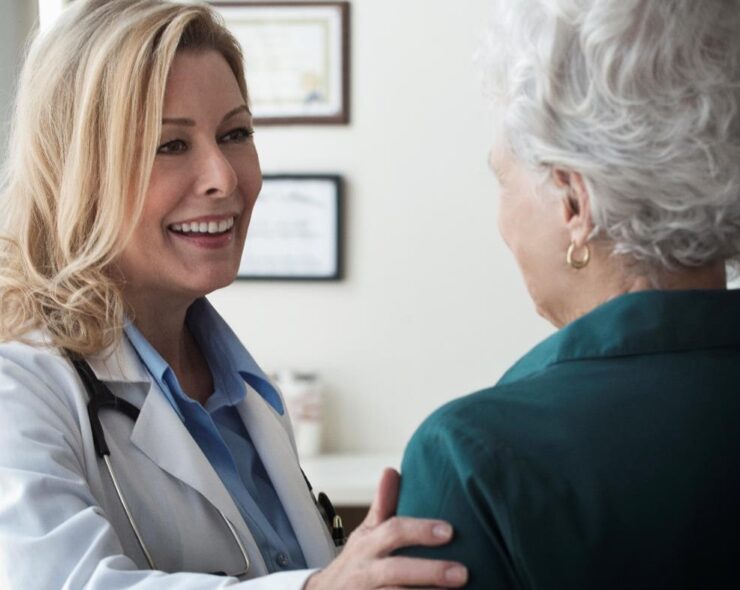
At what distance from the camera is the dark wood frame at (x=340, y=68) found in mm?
4047

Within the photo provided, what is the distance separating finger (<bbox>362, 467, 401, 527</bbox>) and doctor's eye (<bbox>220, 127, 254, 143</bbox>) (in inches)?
32.6

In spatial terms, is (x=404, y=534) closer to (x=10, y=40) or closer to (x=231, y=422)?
(x=231, y=422)

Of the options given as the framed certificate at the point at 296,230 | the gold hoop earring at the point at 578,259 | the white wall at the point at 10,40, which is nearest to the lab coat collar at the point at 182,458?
the gold hoop earring at the point at 578,259

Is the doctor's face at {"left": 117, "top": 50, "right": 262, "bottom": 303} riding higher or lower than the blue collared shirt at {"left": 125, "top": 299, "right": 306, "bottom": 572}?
higher

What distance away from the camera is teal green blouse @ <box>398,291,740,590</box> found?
1.02 m

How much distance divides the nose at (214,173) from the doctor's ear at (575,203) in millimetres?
733

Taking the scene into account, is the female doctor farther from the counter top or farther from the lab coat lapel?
the counter top

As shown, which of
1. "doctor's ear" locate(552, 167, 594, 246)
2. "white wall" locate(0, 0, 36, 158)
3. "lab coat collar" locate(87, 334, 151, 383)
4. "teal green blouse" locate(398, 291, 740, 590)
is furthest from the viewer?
"white wall" locate(0, 0, 36, 158)

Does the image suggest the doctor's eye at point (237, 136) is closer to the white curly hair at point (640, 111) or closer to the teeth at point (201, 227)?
the teeth at point (201, 227)

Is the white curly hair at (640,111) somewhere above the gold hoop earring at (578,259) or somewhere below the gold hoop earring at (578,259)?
above

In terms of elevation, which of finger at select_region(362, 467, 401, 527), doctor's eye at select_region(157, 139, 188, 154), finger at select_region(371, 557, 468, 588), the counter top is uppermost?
doctor's eye at select_region(157, 139, 188, 154)

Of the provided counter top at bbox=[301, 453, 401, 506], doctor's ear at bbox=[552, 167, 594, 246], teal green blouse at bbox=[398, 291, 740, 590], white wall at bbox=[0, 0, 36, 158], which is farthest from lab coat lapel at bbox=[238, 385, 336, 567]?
counter top at bbox=[301, 453, 401, 506]

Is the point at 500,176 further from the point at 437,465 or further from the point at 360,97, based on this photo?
the point at 360,97

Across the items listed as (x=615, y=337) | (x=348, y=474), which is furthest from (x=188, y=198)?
(x=348, y=474)
